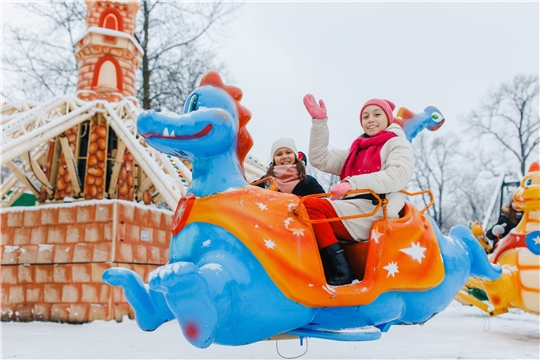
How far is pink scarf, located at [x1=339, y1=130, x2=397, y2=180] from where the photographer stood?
90.6 inches

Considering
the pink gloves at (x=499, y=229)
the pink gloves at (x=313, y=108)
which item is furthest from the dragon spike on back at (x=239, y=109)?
the pink gloves at (x=499, y=229)

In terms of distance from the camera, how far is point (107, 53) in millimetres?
8523

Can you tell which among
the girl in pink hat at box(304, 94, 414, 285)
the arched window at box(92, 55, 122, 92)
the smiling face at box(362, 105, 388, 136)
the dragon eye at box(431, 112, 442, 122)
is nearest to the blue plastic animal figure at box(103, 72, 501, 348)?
the girl in pink hat at box(304, 94, 414, 285)

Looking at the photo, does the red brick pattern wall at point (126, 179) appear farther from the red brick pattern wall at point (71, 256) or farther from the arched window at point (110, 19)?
the arched window at point (110, 19)

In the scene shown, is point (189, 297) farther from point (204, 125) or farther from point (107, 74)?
point (107, 74)

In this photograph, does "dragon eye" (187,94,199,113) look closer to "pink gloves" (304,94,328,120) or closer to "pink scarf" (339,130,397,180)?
"pink gloves" (304,94,328,120)

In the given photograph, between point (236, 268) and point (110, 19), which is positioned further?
point (110, 19)

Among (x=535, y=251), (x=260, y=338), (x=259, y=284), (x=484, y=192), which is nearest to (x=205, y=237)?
(x=259, y=284)

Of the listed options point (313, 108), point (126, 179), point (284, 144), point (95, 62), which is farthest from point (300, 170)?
point (95, 62)

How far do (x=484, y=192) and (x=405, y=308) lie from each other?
25528 mm

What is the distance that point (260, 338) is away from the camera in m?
1.91

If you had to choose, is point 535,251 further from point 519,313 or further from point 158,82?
point 158,82

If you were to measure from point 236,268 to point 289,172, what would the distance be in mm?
905

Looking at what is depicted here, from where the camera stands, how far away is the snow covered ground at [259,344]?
16.5ft
